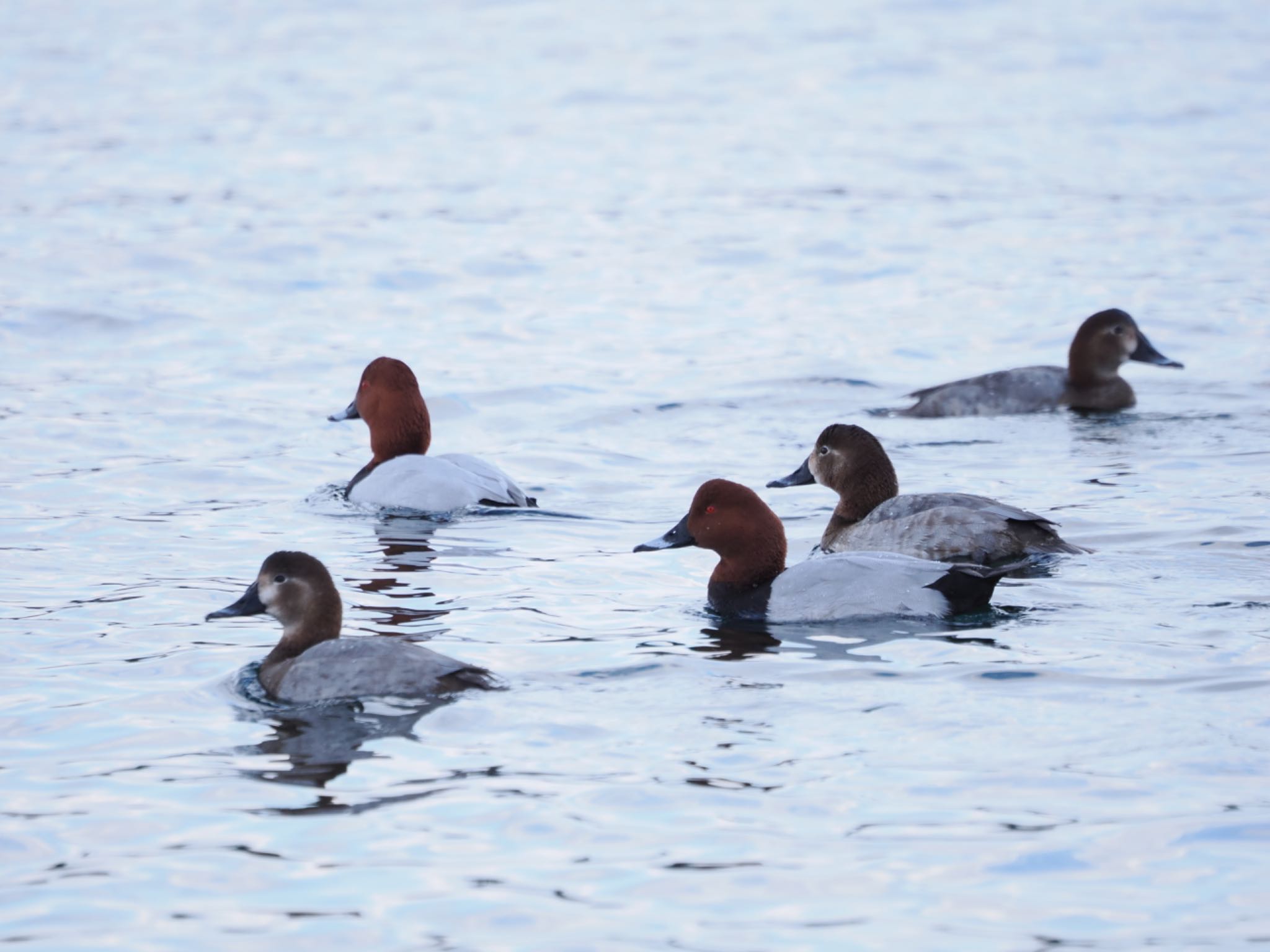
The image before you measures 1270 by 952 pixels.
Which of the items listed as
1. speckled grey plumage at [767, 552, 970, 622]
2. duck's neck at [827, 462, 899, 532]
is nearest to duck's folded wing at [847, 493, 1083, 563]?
duck's neck at [827, 462, 899, 532]

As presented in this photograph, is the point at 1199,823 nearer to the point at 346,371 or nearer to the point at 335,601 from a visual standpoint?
the point at 335,601

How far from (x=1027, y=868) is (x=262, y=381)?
1009 cm

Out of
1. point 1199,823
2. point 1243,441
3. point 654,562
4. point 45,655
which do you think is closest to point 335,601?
point 45,655

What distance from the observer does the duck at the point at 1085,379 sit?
1345cm

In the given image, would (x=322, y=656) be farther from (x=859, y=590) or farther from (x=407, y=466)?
(x=407, y=466)

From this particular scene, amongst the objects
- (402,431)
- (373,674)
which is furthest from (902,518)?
(373,674)

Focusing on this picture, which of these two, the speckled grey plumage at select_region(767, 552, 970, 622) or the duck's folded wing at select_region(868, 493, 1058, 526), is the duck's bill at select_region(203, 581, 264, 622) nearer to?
the speckled grey plumage at select_region(767, 552, 970, 622)

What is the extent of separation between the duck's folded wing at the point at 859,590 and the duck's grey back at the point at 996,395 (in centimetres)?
531

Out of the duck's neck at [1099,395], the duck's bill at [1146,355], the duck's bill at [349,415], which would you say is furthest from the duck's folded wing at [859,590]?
the duck's bill at [1146,355]

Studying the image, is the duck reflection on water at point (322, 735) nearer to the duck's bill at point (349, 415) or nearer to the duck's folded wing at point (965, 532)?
the duck's folded wing at point (965, 532)

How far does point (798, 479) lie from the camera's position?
10.1 meters

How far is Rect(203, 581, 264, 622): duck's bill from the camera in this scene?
7137 mm

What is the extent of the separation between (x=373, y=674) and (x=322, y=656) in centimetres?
24

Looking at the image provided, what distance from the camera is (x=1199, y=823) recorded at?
5.55 metres
